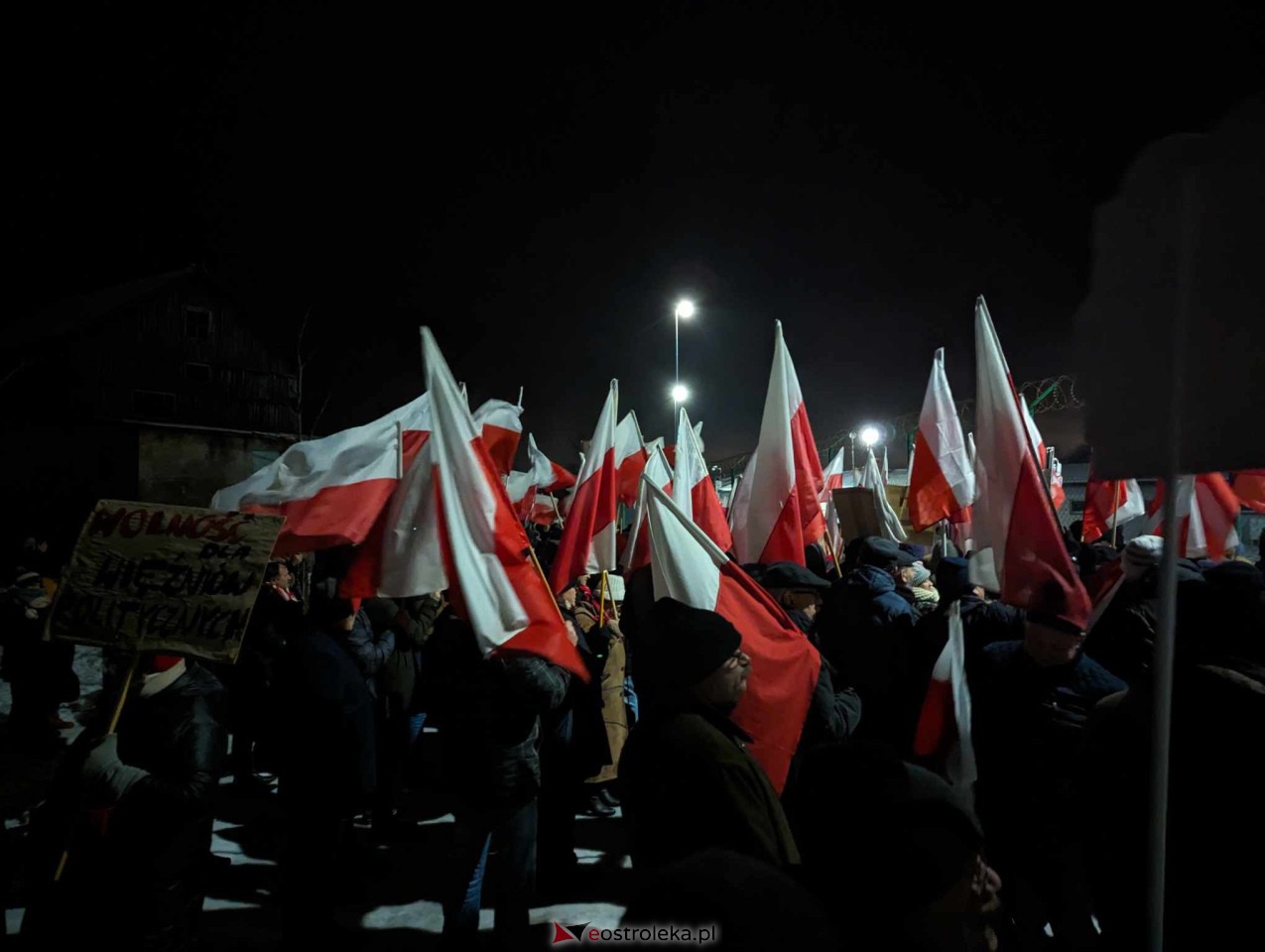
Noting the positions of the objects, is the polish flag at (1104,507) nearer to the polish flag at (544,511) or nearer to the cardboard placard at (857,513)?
the cardboard placard at (857,513)

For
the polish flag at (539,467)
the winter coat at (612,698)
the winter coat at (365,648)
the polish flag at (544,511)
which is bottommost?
the winter coat at (612,698)

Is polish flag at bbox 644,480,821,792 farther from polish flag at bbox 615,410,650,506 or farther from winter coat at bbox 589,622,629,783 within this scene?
→ polish flag at bbox 615,410,650,506

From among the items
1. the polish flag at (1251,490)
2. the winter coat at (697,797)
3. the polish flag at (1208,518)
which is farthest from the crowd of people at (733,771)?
the polish flag at (1251,490)

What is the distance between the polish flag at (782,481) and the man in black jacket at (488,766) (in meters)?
2.84

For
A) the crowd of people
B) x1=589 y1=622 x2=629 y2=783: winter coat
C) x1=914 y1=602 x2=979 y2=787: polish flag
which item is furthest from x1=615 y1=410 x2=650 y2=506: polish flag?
x1=914 y1=602 x2=979 y2=787: polish flag

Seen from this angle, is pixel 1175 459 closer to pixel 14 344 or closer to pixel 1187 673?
pixel 1187 673

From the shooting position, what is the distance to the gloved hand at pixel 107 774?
9.71 feet

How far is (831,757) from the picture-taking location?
1646 millimetres

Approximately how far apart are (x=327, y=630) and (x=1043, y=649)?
3.98 meters

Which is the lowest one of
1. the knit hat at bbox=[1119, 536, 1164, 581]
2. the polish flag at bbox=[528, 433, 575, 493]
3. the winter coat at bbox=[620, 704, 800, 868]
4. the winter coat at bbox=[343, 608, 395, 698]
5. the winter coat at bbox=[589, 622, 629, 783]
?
the winter coat at bbox=[589, 622, 629, 783]

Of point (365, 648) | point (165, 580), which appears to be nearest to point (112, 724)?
point (165, 580)

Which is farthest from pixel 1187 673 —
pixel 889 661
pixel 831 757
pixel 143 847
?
pixel 143 847

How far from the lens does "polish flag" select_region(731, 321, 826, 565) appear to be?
636 centimetres

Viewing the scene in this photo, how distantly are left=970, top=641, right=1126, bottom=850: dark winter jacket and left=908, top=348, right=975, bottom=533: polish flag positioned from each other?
337 cm
